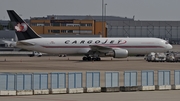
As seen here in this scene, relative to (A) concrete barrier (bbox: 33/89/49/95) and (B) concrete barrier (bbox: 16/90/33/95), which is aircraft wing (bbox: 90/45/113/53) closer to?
(A) concrete barrier (bbox: 33/89/49/95)

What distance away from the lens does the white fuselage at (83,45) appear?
69500 mm

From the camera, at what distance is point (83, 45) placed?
69.9 meters

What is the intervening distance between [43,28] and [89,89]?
97134 millimetres

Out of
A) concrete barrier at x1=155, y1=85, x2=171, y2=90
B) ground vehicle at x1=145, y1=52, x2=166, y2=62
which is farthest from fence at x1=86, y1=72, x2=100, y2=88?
ground vehicle at x1=145, y1=52, x2=166, y2=62

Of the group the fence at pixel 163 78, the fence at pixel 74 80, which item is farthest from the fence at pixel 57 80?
the fence at pixel 163 78

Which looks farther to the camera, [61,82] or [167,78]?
[167,78]

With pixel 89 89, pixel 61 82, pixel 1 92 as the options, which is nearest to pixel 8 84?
pixel 1 92

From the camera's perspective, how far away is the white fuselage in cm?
6950

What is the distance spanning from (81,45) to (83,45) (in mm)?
339

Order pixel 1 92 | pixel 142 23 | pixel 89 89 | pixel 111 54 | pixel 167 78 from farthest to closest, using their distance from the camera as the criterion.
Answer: pixel 142 23 → pixel 111 54 → pixel 167 78 → pixel 89 89 → pixel 1 92

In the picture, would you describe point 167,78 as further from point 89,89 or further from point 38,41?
point 38,41

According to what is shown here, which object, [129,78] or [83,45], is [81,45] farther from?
[129,78]

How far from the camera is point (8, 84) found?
82.0ft

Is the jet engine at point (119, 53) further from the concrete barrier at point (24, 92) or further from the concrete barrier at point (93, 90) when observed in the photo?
the concrete barrier at point (24, 92)
